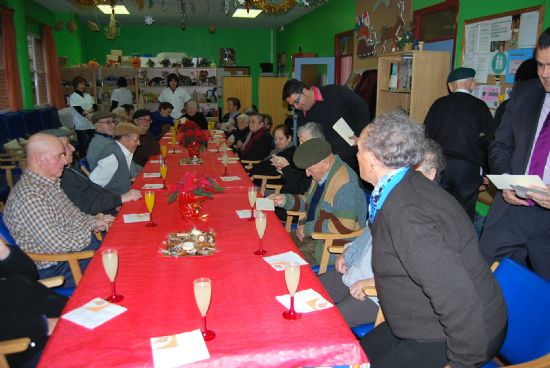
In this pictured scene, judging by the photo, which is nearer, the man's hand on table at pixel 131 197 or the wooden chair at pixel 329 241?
the wooden chair at pixel 329 241

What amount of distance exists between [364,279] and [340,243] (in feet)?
2.07

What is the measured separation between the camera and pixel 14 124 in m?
7.40

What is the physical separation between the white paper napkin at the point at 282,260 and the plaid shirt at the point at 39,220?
1.27m

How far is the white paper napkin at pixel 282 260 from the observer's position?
187 cm

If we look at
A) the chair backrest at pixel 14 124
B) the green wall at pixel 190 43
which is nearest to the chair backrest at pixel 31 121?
the chair backrest at pixel 14 124

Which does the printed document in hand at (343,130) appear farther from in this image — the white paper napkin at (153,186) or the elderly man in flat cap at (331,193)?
the white paper napkin at (153,186)

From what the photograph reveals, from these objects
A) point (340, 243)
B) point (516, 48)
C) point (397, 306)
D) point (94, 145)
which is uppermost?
point (516, 48)

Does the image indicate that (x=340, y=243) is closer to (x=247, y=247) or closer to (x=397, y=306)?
(x=247, y=247)

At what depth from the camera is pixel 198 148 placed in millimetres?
4680

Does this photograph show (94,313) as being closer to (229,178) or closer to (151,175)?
(229,178)

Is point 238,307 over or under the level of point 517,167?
under

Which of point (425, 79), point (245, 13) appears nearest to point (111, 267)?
point (425, 79)

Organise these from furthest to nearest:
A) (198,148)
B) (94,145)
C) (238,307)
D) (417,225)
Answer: (198,148)
(94,145)
(238,307)
(417,225)

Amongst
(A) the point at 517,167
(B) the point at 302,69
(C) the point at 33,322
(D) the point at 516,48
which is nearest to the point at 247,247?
(C) the point at 33,322
